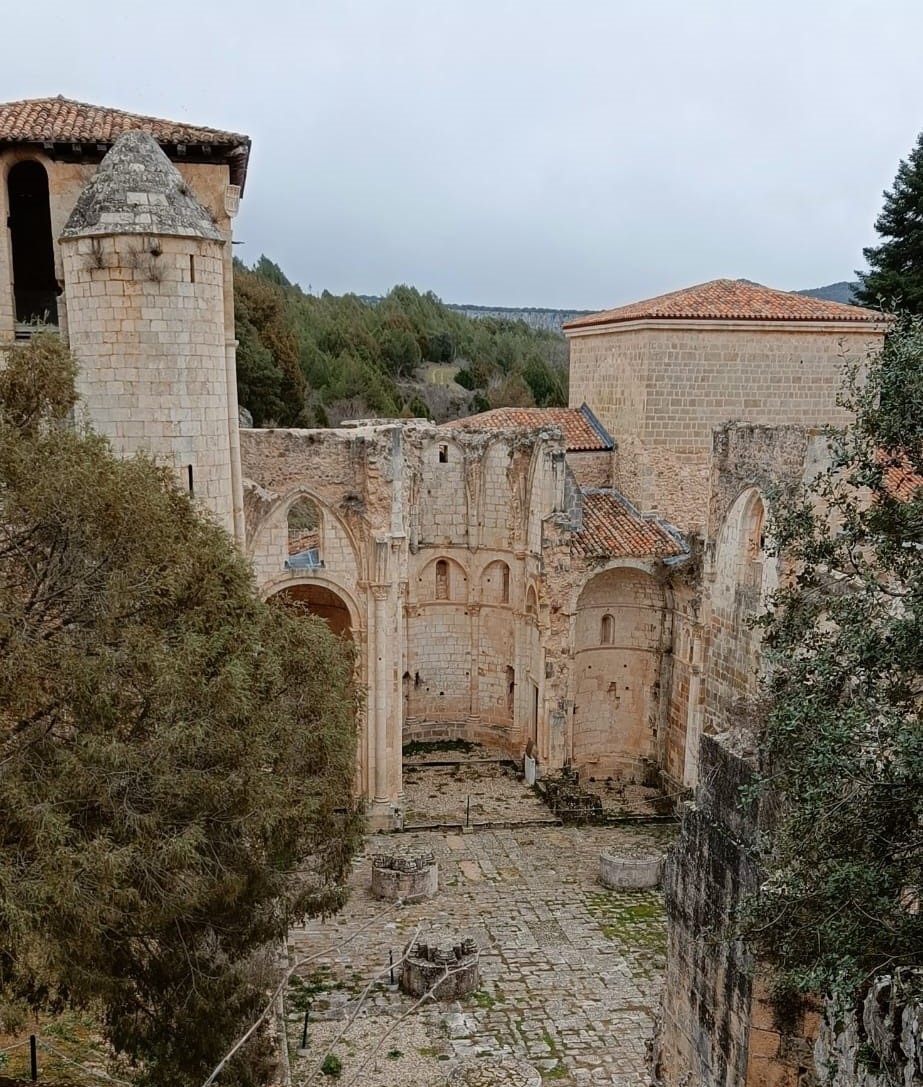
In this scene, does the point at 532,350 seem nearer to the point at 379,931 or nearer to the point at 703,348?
the point at 703,348

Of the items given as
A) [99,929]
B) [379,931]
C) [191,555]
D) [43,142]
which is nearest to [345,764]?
[191,555]

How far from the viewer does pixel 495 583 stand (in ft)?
68.3

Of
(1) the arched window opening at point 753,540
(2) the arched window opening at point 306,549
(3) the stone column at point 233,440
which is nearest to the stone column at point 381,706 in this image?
(2) the arched window opening at point 306,549

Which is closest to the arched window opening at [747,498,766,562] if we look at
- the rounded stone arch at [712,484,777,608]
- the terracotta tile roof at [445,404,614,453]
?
the rounded stone arch at [712,484,777,608]

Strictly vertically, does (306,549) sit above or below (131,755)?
below

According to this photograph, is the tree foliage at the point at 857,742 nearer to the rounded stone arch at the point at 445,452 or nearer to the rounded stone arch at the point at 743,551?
the rounded stone arch at the point at 743,551

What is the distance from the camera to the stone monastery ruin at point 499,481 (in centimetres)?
1266

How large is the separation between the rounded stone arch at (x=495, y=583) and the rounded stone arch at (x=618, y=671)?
1.75 m

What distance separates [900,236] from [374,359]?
30.6 meters

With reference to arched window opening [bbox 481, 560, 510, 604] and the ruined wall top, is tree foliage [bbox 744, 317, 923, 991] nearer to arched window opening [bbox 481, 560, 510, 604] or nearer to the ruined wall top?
the ruined wall top

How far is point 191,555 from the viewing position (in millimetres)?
8383

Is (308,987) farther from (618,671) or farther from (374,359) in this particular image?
(374,359)

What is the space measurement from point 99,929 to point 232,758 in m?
1.59

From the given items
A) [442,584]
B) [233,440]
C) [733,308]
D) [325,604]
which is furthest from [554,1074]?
[733,308]
